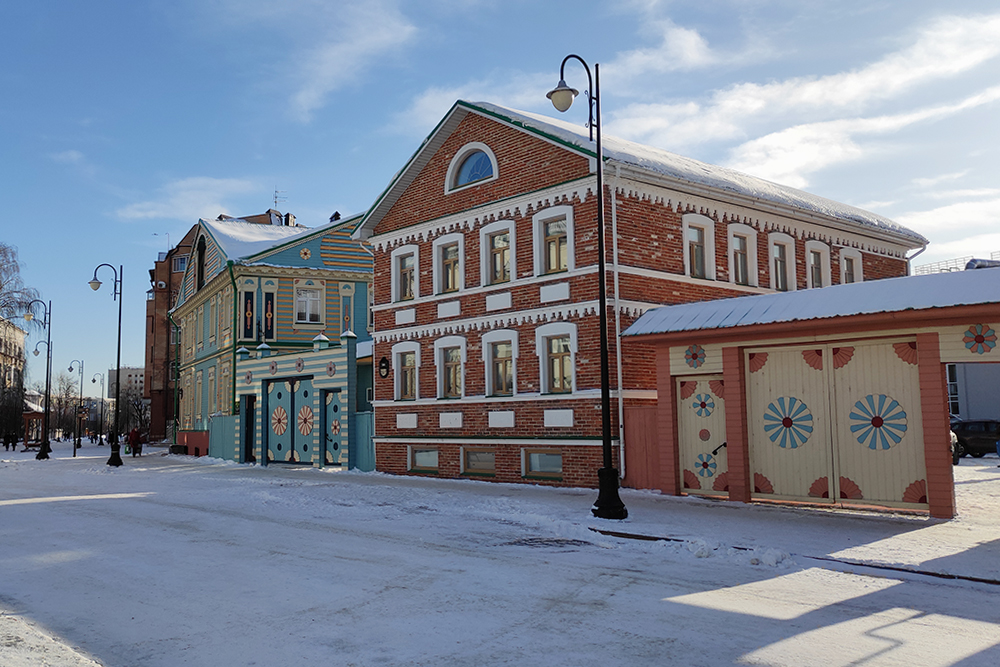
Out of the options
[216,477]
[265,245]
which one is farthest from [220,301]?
[216,477]

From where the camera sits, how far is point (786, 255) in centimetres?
2348

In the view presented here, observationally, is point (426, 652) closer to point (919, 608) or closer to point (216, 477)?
point (919, 608)

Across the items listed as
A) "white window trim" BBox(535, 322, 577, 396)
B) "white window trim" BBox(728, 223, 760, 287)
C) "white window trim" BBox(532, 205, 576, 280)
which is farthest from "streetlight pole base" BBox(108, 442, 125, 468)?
"white window trim" BBox(728, 223, 760, 287)

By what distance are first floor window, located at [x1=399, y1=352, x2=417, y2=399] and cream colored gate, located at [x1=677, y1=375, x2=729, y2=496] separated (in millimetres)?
9430

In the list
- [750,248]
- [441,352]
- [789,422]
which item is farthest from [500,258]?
[789,422]

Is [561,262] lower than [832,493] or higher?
higher

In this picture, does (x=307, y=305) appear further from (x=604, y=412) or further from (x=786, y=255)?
(x=604, y=412)

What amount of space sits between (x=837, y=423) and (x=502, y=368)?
30.0ft

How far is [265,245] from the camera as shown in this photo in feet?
126

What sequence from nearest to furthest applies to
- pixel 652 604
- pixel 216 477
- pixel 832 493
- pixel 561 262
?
pixel 652 604 < pixel 832 493 < pixel 561 262 < pixel 216 477

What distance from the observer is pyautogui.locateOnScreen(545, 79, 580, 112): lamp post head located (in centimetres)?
1393

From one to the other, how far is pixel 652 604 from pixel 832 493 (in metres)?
8.17

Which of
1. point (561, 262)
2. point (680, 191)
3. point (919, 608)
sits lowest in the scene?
point (919, 608)

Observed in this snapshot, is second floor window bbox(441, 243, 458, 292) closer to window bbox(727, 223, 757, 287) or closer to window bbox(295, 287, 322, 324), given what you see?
window bbox(727, 223, 757, 287)
